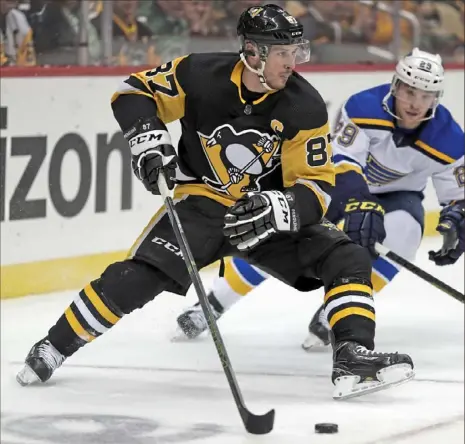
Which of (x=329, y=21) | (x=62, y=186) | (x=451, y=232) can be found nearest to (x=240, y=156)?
(x=451, y=232)

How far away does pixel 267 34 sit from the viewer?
3.79 meters

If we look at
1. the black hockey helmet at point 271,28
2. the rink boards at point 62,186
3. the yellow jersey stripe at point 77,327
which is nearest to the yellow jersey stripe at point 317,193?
the black hockey helmet at point 271,28

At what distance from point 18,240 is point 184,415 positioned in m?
1.92

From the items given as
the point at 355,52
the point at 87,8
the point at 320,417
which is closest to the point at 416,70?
the point at 320,417

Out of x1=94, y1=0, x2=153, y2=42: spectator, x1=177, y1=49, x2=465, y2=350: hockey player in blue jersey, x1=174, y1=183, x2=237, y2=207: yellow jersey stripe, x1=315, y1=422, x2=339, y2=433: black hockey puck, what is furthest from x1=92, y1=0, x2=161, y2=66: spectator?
x1=315, y1=422, x2=339, y2=433: black hockey puck

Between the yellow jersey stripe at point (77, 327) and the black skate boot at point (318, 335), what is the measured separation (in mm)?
1219

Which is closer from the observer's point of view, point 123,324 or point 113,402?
point 113,402

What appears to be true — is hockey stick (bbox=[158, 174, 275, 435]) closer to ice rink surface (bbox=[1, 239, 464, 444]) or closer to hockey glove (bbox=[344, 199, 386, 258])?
ice rink surface (bbox=[1, 239, 464, 444])

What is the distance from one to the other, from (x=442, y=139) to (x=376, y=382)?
1.56 meters

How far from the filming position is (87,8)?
5992 mm

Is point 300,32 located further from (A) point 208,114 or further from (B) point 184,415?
(B) point 184,415

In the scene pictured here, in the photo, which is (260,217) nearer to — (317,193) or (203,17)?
(317,193)

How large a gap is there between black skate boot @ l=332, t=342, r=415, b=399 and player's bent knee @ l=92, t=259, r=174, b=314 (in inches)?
22.6

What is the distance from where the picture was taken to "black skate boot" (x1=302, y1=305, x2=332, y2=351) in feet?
16.5
